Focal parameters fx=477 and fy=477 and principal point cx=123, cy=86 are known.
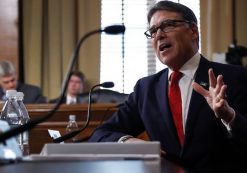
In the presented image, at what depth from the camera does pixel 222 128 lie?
1820 millimetres

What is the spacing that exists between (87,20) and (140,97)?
11.0ft

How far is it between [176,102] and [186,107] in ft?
0.18

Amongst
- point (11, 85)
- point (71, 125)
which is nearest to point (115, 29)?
point (71, 125)

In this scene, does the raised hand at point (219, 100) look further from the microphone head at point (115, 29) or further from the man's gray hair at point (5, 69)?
the man's gray hair at point (5, 69)

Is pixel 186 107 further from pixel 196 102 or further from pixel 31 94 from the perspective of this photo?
pixel 31 94

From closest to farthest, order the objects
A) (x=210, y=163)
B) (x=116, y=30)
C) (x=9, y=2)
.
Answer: (x=116, y=30) < (x=210, y=163) < (x=9, y=2)

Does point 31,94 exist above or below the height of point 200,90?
below

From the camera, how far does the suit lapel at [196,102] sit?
1839 mm

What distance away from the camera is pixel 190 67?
2.03 meters

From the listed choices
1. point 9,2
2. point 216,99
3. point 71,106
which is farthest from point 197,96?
point 9,2

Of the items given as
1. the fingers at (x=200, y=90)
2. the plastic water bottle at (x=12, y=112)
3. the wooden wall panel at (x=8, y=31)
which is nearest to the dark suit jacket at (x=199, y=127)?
the fingers at (x=200, y=90)

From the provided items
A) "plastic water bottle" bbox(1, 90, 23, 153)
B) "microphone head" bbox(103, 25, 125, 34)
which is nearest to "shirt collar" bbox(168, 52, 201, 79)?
"plastic water bottle" bbox(1, 90, 23, 153)

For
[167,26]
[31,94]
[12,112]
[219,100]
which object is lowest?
[31,94]

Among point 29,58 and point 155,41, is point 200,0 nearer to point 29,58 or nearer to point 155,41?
point 29,58
